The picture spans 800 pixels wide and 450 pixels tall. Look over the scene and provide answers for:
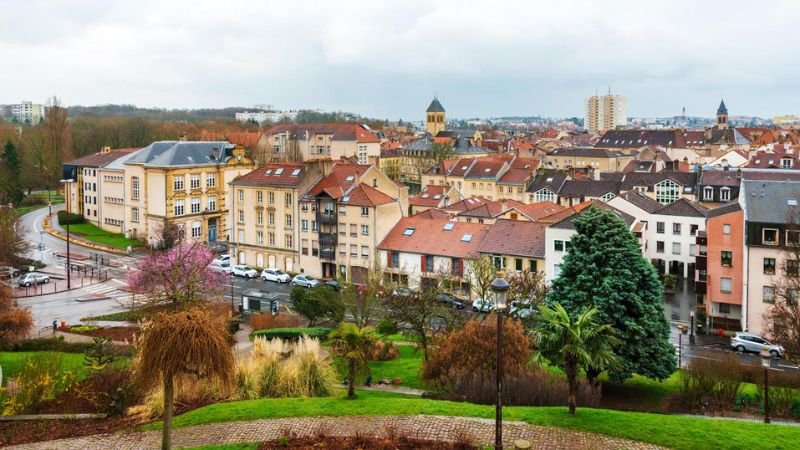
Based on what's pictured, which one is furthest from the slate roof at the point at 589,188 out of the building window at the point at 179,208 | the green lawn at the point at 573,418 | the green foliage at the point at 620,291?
the green lawn at the point at 573,418

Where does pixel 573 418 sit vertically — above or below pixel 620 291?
below

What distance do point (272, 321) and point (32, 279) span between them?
953 inches

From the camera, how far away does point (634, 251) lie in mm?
27828

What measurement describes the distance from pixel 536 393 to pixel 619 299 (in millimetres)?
6619

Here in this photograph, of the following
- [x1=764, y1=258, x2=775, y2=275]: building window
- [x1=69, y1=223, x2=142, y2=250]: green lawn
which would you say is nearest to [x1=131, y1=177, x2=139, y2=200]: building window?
[x1=69, y1=223, x2=142, y2=250]: green lawn

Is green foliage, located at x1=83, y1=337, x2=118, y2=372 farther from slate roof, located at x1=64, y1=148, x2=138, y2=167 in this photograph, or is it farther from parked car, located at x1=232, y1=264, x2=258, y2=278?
slate roof, located at x1=64, y1=148, x2=138, y2=167

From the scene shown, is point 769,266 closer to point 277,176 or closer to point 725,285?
point 725,285

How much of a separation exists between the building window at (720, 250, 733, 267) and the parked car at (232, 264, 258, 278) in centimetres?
3357

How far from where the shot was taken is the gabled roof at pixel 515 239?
46.9 m

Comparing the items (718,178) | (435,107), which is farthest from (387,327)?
(435,107)

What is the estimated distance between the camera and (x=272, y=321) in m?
39.6

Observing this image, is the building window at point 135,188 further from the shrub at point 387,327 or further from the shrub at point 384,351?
the shrub at point 384,351

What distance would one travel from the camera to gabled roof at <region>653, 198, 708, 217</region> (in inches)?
2138

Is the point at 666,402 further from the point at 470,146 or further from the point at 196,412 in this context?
the point at 470,146
